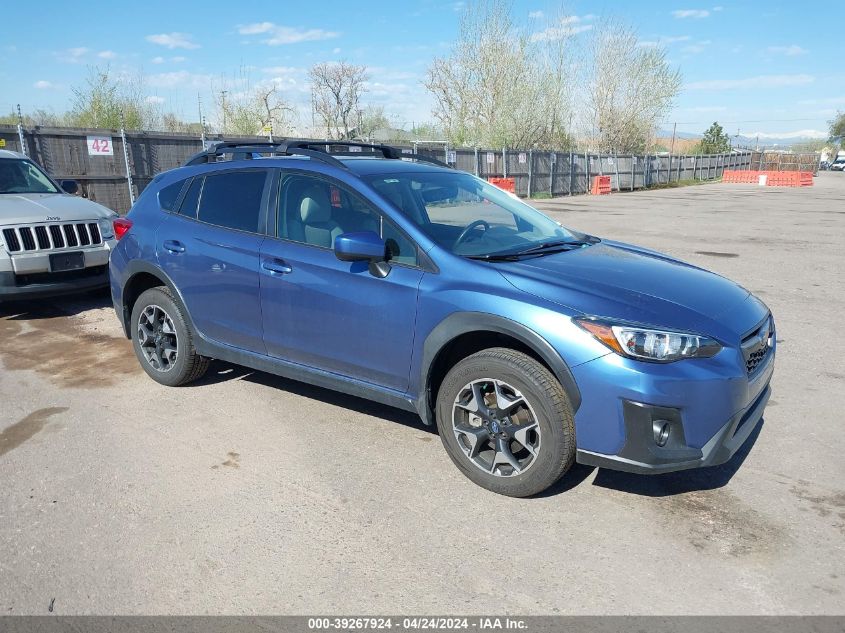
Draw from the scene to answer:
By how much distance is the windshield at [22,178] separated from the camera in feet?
25.0

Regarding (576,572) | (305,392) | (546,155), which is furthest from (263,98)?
(576,572)

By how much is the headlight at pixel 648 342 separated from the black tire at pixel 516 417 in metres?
0.34

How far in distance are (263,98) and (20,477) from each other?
37196 millimetres

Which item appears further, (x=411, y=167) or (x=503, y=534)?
(x=411, y=167)

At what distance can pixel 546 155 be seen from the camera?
30812mm

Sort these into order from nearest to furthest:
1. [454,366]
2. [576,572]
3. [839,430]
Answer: [576,572]
[454,366]
[839,430]

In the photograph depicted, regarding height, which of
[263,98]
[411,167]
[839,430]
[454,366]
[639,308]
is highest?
[263,98]

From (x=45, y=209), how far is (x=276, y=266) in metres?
4.30

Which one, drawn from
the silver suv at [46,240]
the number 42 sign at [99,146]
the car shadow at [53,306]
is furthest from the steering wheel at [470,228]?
the number 42 sign at [99,146]

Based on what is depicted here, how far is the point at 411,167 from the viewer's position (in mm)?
4484

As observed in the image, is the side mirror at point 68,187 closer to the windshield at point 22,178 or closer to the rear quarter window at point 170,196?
the windshield at point 22,178

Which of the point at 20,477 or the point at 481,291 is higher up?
the point at 481,291

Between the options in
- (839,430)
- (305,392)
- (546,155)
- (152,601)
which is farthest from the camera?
(546,155)

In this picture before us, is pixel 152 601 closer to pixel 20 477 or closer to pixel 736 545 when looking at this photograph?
pixel 20 477
